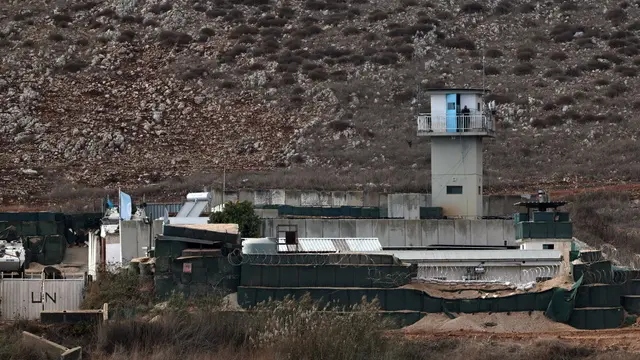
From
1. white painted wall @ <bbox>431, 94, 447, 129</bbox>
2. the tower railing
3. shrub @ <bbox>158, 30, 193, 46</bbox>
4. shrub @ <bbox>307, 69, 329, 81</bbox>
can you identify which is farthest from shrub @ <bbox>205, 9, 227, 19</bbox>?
white painted wall @ <bbox>431, 94, 447, 129</bbox>

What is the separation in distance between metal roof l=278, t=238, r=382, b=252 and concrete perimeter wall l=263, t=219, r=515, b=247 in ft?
17.0

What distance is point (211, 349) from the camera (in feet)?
95.1

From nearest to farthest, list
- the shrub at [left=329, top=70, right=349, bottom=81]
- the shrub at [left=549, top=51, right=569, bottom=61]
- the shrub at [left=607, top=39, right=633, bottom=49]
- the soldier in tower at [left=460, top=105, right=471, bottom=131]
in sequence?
the soldier in tower at [left=460, top=105, right=471, bottom=131], the shrub at [left=329, top=70, right=349, bottom=81], the shrub at [left=549, top=51, right=569, bottom=61], the shrub at [left=607, top=39, right=633, bottom=49]

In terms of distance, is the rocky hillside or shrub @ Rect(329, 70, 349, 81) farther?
shrub @ Rect(329, 70, 349, 81)

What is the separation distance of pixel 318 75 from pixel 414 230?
30.7 metres

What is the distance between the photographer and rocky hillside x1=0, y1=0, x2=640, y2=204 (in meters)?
61.6

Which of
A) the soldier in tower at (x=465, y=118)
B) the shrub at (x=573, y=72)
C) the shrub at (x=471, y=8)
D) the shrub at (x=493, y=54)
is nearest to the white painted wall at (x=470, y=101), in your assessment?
the soldier in tower at (x=465, y=118)

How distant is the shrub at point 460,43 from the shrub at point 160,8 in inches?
622

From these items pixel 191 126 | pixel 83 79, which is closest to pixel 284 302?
pixel 191 126

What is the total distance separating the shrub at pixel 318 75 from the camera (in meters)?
72.5

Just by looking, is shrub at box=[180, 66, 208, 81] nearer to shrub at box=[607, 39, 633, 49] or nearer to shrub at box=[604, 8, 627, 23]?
shrub at box=[607, 39, 633, 49]

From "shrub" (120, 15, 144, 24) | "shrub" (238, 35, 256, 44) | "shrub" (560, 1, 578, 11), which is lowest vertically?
"shrub" (238, 35, 256, 44)

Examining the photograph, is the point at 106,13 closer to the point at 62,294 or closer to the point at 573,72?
the point at 573,72

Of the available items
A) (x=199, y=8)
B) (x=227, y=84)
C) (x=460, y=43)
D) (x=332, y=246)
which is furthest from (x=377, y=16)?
(x=332, y=246)
